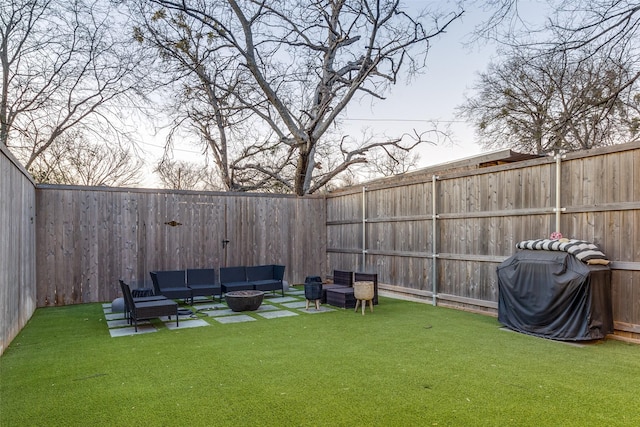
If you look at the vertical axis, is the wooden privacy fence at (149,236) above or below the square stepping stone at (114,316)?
above

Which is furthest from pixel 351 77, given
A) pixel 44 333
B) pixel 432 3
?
pixel 44 333

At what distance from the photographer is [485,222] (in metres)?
6.29

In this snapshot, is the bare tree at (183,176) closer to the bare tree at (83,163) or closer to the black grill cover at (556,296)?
the bare tree at (83,163)

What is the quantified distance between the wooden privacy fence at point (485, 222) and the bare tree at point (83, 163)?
8.09 m

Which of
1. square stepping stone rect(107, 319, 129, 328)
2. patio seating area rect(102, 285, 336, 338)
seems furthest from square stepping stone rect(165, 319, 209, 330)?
square stepping stone rect(107, 319, 129, 328)

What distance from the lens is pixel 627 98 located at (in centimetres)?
971

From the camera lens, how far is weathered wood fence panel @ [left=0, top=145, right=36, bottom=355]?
4.32 meters

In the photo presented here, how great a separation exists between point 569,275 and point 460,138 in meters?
10.0

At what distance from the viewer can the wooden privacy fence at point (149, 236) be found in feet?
24.8

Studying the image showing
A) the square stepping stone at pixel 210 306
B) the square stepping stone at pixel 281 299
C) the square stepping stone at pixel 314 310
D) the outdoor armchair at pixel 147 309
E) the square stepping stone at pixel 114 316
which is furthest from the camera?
the square stepping stone at pixel 281 299

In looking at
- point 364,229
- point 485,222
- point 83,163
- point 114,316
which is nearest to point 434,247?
point 485,222

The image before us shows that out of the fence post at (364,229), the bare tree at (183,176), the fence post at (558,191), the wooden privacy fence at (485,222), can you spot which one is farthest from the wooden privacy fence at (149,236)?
the bare tree at (183,176)

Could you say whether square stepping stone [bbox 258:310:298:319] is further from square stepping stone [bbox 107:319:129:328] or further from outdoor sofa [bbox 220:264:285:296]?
square stepping stone [bbox 107:319:129:328]

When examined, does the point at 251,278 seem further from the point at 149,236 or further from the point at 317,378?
the point at 317,378
